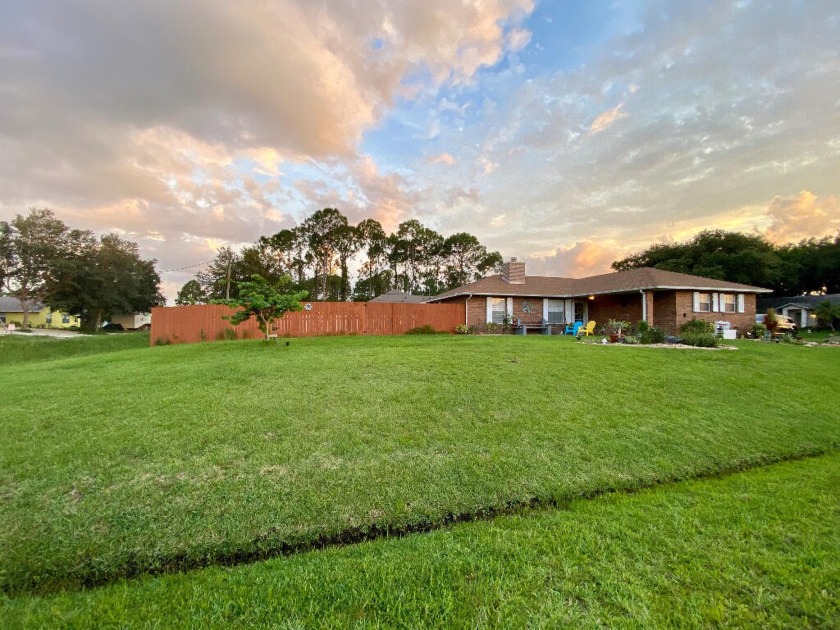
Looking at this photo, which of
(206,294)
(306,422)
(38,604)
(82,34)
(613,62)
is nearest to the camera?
(38,604)

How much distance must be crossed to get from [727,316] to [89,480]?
24.4 meters

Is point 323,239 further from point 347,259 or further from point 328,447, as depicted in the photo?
point 328,447

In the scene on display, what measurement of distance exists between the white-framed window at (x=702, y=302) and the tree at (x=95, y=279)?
155 feet

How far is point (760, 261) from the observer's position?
32.1 meters

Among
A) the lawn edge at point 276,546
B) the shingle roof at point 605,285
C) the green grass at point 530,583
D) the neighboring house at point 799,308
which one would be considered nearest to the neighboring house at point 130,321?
the shingle roof at point 605,285

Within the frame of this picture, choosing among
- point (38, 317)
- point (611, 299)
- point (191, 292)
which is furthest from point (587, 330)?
point (38, 317)

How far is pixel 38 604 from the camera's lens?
2.00 meters

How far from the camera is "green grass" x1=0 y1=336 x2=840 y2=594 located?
107 inches

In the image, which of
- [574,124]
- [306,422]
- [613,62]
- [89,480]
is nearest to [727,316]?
[574,124]

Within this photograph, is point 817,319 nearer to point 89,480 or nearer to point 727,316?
point 727,316

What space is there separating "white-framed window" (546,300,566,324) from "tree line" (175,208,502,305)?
1029 inches

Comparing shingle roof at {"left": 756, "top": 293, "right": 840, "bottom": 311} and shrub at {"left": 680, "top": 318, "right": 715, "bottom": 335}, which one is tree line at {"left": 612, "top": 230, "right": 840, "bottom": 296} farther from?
shrub at {"left": 680, "top": 318, "right": 715, "bottom": 335}

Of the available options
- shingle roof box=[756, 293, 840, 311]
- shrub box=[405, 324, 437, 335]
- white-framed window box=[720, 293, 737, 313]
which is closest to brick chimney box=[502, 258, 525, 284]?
shrub box=[405, 324, 437, 335]

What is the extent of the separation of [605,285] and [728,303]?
6171mm
